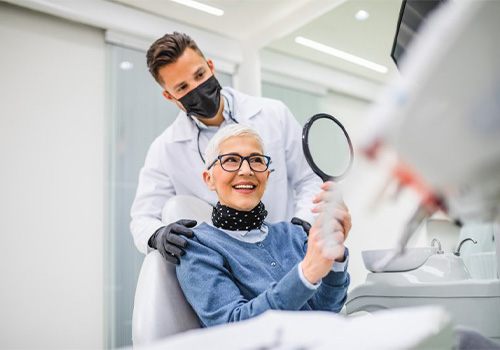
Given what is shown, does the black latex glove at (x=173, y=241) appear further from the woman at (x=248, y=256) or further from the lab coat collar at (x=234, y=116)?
the lab coat collar at (x=234, y=116)

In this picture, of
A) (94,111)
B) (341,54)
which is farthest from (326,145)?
(94,111)

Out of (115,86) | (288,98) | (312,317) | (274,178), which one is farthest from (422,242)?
(115,86)

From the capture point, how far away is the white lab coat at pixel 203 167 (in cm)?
183

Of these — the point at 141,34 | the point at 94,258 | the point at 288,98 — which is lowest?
the point at 94,258

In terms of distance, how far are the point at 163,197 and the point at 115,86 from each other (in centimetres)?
150

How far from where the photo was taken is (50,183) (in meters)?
2.88

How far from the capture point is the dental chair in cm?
117

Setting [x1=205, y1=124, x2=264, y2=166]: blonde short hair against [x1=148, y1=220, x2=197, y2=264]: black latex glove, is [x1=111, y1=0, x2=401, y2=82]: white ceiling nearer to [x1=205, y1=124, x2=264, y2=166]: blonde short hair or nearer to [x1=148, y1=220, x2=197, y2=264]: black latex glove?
[x1=205, y1=124, x2=264, y2=166]: blonde short hair

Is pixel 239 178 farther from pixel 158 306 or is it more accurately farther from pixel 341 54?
pixel 341 54

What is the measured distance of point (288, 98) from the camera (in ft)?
10.9

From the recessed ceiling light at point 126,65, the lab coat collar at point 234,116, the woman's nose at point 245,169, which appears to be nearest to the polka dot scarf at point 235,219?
the woman's nose at point 245,169

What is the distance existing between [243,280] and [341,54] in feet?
7.08

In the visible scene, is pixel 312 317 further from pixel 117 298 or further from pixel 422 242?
pixel 117 298

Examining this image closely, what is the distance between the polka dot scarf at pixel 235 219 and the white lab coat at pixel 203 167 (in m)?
0.42
